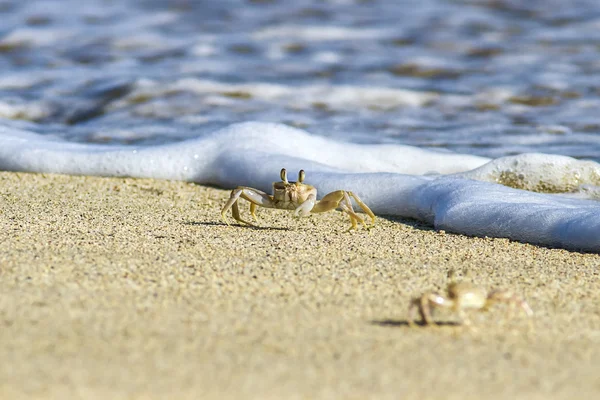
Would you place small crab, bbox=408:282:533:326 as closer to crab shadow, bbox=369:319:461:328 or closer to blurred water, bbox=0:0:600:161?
crab shadow, bbox=369:319:461:328

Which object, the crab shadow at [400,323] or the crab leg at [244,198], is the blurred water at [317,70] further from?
the crab shadow at [400,323]

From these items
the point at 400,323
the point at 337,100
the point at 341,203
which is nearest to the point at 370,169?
the point at 341,203

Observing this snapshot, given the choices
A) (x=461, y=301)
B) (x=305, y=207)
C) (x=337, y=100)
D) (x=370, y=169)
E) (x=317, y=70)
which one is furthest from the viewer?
(x=317, y=70)

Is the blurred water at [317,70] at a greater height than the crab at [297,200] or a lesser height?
greater

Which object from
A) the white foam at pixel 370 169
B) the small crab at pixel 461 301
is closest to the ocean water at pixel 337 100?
the white foam at pixel 370 169

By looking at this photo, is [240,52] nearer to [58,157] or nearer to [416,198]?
[58,157]

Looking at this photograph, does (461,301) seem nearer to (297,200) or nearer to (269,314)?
(269,314)

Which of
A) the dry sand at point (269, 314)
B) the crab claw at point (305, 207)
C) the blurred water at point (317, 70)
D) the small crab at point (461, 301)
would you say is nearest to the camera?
the dry sand at point (269, 314)

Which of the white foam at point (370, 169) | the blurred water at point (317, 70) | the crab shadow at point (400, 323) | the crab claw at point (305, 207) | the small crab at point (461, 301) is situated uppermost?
the blurred water at point (317, 70)

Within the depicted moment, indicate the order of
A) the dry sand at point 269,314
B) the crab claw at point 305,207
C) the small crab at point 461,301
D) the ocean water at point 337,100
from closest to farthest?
the dry sand at point 269,314
the small crab at point 461,301
the crab claw at point 305,207
the ocean water at point 337,100
